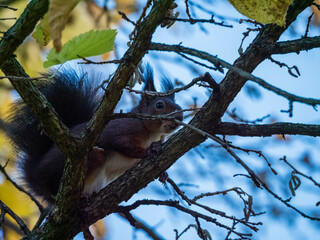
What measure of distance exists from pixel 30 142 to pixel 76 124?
291 mm

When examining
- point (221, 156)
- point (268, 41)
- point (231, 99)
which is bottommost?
point (231, 99)

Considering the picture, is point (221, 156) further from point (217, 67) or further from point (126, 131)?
point (217, 67)

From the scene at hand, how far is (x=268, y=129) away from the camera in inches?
71.4

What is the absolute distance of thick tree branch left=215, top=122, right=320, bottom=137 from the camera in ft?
5.76

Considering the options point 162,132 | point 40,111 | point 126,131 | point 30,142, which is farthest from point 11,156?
point 40,111

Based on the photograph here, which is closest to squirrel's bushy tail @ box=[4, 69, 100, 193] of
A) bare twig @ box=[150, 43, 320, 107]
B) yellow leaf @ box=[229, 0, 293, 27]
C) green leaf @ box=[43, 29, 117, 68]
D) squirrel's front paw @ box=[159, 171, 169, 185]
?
squirrel's front paw @ box=[159, 171, 169, 185]

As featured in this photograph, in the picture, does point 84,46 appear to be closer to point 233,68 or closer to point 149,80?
point 233,68

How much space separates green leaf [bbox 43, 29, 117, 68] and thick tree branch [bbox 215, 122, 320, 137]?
844 mm

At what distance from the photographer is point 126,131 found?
2592 millimetres

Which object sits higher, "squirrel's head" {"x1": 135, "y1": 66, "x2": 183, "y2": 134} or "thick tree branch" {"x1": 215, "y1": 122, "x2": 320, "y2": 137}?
"squirrel's head" {"x1": 135, "y1": 66, "x2": 183, "y2": 134}

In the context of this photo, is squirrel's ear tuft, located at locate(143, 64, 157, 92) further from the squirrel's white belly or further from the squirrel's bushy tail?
the squirrel's white belly

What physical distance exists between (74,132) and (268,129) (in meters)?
1.06

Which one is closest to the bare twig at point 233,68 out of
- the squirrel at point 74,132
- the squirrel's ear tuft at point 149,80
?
the squirrel at point 74,132

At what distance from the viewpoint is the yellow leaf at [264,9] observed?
1085 mm
